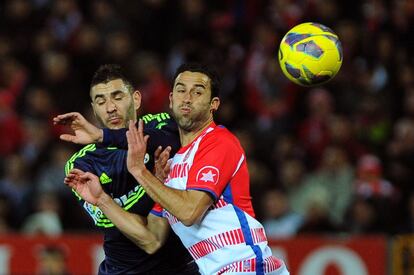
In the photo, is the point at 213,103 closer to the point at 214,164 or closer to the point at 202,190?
the point at 214,164

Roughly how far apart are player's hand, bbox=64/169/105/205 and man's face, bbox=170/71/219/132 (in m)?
0.70

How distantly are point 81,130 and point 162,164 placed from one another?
61 centimetres

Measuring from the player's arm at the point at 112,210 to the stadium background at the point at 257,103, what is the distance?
14.5 feet

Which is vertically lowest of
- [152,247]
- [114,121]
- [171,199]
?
[152,247]

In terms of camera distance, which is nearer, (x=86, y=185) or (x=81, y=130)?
(x=81, y=130)

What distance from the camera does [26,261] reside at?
11609 mm

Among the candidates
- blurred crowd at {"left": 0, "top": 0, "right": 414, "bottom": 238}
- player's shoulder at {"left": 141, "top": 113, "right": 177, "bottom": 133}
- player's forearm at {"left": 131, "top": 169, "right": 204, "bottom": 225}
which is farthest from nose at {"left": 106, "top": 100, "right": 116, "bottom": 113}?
blurred crowd at {"left": 0, "top": 0, "right": 414, "bottom": 238}

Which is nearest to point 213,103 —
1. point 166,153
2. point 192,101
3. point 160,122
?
point 192,101

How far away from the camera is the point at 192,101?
6773mm

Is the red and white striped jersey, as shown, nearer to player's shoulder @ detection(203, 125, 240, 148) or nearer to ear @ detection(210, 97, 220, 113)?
player's shoulder @ detection(203, 125, 240, 148)

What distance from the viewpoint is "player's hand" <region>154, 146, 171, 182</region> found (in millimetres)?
6918

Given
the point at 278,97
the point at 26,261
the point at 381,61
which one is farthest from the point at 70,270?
the point at 381,61

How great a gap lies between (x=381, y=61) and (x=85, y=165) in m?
7.02

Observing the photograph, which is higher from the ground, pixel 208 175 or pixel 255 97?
pixel 208 175
